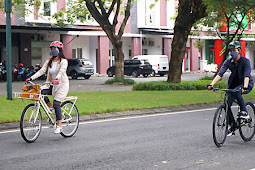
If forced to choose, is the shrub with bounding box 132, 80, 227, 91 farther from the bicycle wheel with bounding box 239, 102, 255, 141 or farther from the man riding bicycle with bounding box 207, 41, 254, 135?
the man riding bicycle with bounding box 207, 41, 254, 135

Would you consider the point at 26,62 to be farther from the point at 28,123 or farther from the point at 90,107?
the point at 28,123

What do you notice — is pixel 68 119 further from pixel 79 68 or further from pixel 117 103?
pixel 79 68

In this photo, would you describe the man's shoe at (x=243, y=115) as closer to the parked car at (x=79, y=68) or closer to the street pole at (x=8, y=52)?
the street pole at (x=8, y=52)

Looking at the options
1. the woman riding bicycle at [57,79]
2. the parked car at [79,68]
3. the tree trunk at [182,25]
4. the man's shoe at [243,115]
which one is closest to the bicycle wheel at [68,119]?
the woman riding bicycle at [57,79]

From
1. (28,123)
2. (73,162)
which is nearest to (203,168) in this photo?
(73,162)

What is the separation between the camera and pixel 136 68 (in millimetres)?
44406

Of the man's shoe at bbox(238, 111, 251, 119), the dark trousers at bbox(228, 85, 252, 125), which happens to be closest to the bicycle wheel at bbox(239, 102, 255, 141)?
the man's shoe at bbox(238, 111, 251, 119)

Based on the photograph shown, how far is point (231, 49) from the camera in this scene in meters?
9.02

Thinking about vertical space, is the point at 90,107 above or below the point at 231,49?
below

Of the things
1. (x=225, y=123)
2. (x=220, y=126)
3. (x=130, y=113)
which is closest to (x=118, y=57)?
(x=130, y=113)

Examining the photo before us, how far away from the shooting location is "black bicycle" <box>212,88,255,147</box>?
8.57 m

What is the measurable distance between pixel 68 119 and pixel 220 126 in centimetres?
306

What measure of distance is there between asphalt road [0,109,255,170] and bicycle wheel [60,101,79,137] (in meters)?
0.17

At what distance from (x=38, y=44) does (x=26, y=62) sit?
2.44 meters
